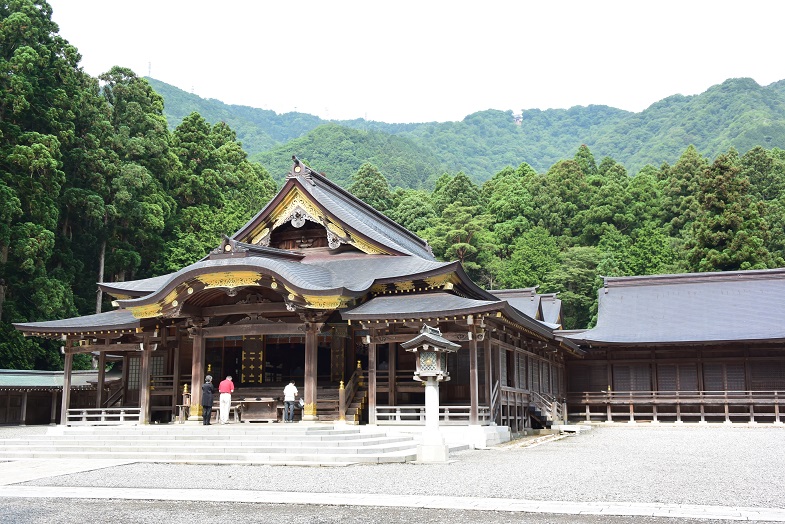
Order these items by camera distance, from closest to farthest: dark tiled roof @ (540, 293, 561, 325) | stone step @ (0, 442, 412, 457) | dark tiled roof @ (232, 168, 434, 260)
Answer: stone step @ (0, 442, 412, 457), dark tiled roof @ (232, 168, 434, 260), dark tiled roof @ (540, 293, 561, 325)

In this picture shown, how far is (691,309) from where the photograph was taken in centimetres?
3512

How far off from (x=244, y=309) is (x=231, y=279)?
4.97ft

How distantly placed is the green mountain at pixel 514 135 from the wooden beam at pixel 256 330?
232ft

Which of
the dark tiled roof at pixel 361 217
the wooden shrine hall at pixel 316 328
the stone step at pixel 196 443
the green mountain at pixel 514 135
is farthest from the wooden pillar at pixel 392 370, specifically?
the green mountain at pixel 514 135

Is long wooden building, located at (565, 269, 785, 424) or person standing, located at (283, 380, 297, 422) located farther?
long wooden building, located at (565, 269, 785, 424)

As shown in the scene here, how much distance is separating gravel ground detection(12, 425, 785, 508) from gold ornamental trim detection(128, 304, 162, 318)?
7.31 metres

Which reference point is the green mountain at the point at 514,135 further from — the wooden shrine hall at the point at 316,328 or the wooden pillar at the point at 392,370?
the wooden pillar at the point at 392,370

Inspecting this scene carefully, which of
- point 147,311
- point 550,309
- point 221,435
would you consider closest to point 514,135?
point 550,309

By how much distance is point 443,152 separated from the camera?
12181 cm

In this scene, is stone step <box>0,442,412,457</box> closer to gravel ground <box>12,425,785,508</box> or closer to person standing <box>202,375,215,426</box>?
gravel ground <box>12,425,785,508</box>

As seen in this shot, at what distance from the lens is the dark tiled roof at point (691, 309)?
31844 millimetres

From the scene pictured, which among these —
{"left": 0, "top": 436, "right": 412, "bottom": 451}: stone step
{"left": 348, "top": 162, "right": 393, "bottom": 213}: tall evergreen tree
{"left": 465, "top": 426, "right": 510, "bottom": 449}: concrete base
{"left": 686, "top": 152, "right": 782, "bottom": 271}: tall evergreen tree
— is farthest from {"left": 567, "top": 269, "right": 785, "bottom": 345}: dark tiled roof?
{"left": 348, "top": 162, "right": 393, "bottom": 213}: tall evergreen tree

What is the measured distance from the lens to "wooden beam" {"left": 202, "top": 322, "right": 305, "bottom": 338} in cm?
2109

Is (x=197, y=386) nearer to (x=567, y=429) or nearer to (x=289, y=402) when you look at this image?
(x=289, y=402)
